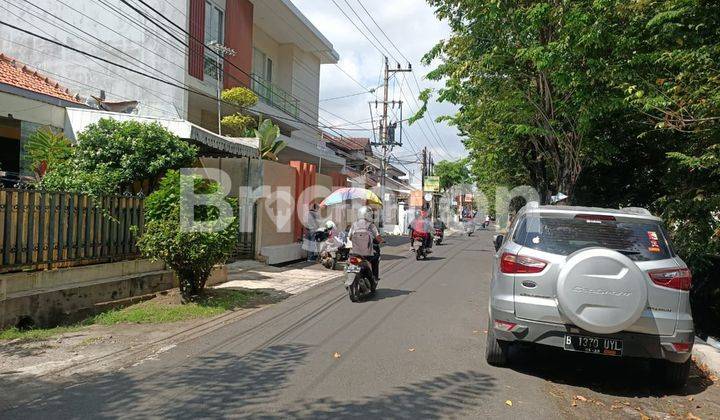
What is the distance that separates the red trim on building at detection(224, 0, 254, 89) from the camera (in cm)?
1805

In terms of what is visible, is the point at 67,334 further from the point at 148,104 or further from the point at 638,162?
the point at 638,162

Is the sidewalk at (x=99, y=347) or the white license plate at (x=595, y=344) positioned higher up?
the white license plate at (x=595, y=344)

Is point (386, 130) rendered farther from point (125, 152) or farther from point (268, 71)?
point (125, 152)

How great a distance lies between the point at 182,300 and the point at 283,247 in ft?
20.5

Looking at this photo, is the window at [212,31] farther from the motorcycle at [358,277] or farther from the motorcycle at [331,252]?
the motorcycle at [358,277]

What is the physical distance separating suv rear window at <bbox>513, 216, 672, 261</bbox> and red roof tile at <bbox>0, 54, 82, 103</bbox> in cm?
1227

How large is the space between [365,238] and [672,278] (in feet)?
18.8

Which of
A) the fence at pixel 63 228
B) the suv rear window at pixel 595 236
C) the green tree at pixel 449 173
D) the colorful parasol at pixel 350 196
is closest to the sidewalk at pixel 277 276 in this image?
the colorful parasol at pixel 350 196

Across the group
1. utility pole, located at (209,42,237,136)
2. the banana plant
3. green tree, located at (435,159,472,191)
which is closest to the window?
utility pole, located at (209,42,237,136)

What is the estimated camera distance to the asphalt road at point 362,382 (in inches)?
171

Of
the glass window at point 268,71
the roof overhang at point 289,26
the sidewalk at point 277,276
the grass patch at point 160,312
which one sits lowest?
the grass patch at point 160,312

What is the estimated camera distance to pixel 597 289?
4.60 m

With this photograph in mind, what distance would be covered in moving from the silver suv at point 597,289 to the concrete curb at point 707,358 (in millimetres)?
931

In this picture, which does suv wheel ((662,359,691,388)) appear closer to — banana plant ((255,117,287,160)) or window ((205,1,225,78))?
banana plant ((255,117,287,160))
